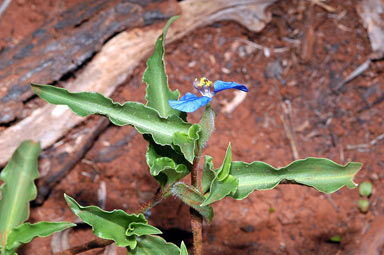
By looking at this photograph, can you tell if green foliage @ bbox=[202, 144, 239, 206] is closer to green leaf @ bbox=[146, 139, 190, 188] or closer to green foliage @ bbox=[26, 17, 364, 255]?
green foliage @ bbox=[26, 17, 364, 255]

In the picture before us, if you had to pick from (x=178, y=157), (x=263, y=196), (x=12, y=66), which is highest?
(x=12, y=66)

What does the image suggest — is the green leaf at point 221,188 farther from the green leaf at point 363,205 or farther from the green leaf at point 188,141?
the green leaf at point 363,205

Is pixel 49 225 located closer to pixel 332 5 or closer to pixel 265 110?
pixel 265 110

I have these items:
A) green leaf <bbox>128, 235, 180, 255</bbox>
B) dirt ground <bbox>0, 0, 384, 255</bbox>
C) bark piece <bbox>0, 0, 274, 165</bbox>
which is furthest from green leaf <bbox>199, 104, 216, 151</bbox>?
bark piece <bbox>0, 0, 274, 165</bbox>

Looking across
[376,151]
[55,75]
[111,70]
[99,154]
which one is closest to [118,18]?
[111,70]

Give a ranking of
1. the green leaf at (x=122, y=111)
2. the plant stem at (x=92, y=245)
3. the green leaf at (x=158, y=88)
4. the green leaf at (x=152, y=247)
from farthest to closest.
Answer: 1. the plant stem at (x=92, y=245)
2. the green leaf at (x=158, y=88)
3. the green leaf at (x=152, y=247)
4. the green leaf at (x=122, y=111)

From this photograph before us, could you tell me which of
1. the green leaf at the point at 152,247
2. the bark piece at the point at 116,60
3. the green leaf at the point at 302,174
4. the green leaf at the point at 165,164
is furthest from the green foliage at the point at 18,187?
the green leaf at the point at 302,174
